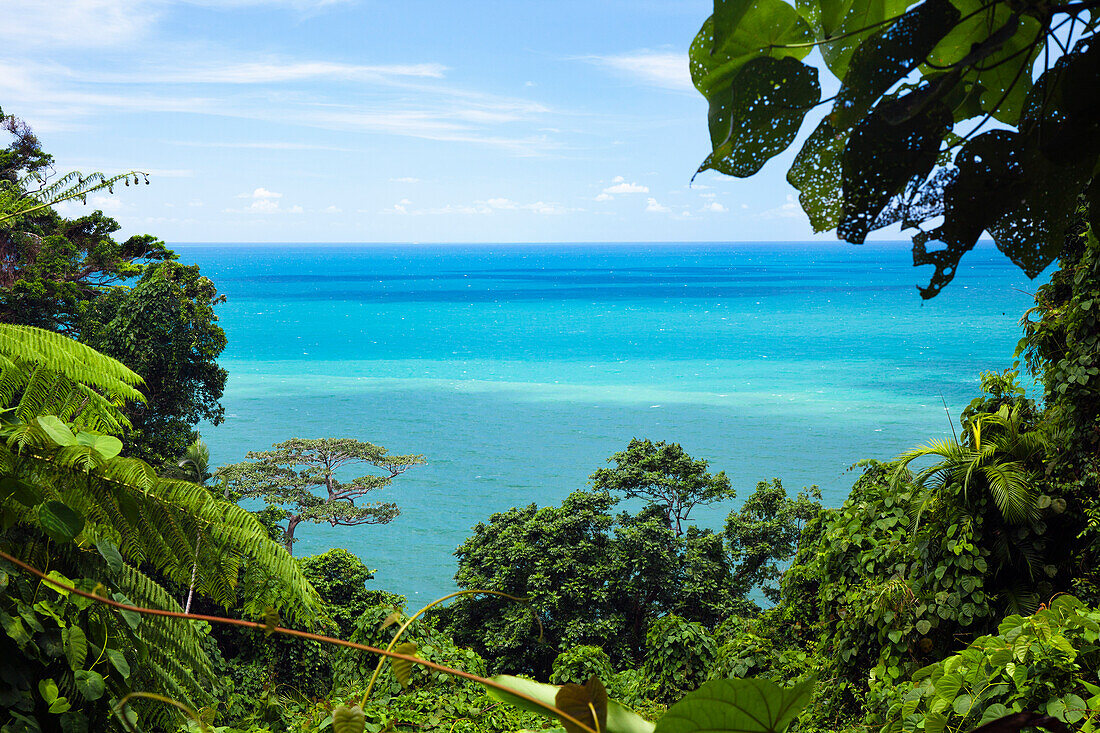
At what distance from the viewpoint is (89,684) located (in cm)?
156

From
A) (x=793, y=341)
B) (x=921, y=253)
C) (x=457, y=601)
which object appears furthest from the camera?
(x=793, y=341)

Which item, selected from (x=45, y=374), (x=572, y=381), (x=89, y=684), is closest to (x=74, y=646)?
(x=89, y=684)

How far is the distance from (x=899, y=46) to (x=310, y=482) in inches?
564

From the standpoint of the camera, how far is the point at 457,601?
31.9ft

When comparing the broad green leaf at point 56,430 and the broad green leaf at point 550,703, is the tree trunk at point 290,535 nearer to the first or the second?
the broad green leaf at point 56,430

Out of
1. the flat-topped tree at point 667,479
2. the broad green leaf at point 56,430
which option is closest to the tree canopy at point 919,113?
the broad green leaf at point 56,430

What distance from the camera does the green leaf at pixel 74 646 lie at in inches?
61.1

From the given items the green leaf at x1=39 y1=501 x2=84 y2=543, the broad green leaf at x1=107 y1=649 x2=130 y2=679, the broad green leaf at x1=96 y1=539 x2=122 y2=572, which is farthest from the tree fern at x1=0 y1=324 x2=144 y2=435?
the green leaf at x1=39 y1=501 x2=84 y2=543

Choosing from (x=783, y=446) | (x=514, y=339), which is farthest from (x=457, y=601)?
(x=514, y=339)

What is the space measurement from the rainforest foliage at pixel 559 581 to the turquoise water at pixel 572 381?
223 inches

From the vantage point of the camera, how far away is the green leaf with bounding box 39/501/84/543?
0.83 metres

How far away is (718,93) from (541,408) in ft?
87.8

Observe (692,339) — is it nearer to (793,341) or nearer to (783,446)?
(793,341)

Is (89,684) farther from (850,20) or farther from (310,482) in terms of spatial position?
(310,482)
